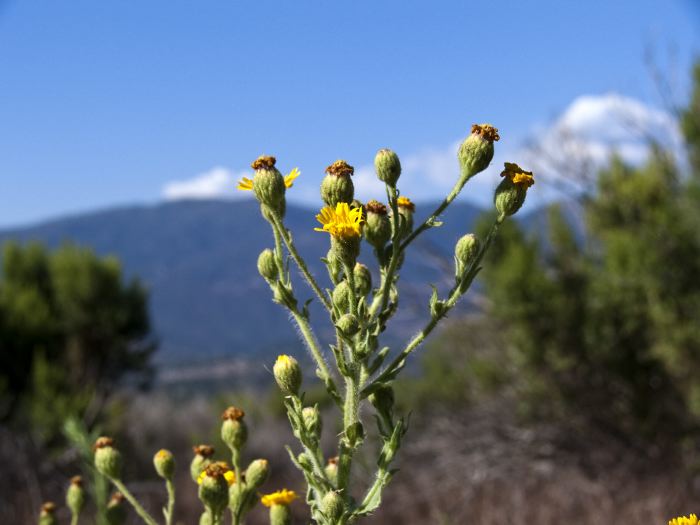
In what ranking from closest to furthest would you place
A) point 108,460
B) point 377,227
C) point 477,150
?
point 377,227, point 477,150, point 108,460

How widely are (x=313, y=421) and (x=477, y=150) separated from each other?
603mm

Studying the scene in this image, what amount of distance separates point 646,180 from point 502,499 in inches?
164

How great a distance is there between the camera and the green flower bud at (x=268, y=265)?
1.58 m

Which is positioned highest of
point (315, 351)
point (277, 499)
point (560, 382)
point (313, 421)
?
point (560, 382)

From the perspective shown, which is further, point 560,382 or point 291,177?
point 560,382

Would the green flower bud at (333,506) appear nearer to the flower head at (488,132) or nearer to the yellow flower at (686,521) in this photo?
the yellow flower at (686,521)

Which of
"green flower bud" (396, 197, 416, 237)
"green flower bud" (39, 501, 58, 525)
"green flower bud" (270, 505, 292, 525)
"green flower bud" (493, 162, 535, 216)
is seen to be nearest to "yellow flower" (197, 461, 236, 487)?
"green flower bud" (270, 505, 292, 525)

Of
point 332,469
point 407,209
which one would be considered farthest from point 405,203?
point 332,469

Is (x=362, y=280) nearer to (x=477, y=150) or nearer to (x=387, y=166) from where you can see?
(x=387, y=166)

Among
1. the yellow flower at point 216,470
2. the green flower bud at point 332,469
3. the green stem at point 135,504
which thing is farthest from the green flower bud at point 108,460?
the green flower bud at point 332,469

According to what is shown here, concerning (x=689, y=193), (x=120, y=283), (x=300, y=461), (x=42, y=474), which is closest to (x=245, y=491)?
(x=300, y=461)

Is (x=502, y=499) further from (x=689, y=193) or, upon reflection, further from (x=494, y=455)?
(x=689, y=193)

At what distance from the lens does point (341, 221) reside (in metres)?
1.45

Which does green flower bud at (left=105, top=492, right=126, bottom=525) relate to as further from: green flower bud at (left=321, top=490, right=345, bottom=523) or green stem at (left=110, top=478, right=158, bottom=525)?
green flower bud at (left=321, top=490, right=345, bottom=523)
